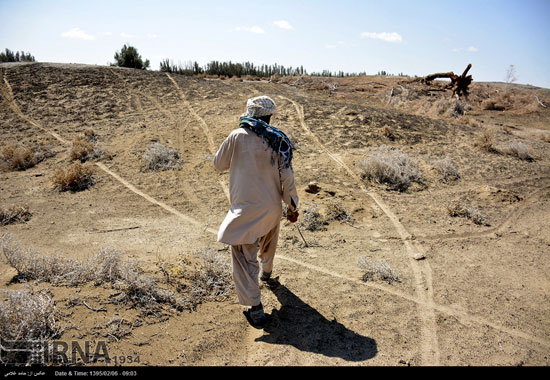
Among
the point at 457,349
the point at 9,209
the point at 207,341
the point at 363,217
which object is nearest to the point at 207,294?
the point at 207,341

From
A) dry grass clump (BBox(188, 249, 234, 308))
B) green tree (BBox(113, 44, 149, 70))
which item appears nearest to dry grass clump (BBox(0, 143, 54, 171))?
dry grass clump (BBox(188, 249, 234, 308))

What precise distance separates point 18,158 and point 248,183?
729cm

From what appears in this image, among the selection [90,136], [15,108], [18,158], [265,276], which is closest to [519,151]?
[265,276]

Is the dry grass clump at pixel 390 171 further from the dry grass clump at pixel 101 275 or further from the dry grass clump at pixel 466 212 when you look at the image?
the dry grass clump at pixel 101 275

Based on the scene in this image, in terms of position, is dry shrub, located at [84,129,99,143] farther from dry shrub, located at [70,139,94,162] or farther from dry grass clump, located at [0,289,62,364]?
dry grass clump, located at [0,289,62,364]

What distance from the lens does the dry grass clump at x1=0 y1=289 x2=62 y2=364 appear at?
7.44 feet

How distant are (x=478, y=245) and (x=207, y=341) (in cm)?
376

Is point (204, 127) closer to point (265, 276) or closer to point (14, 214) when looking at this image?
point (14, 214)

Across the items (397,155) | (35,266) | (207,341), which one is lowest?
(207,341)

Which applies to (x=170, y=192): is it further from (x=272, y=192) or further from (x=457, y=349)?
(x=457, y=349)

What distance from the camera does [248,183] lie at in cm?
279

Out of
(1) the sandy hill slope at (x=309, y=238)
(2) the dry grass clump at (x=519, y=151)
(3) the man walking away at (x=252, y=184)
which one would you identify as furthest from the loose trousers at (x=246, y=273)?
(2) the dry grass clump at (x=519, y=151)

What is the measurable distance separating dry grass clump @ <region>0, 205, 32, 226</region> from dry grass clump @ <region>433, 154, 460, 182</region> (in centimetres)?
739
